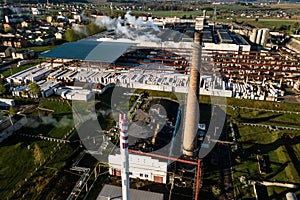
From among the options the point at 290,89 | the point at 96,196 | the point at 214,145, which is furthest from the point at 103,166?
the point at 290,89

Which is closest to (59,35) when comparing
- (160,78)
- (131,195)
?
(160,78)

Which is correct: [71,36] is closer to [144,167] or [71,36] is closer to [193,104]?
[193,104]

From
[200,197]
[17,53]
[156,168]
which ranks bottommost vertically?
[200,197]

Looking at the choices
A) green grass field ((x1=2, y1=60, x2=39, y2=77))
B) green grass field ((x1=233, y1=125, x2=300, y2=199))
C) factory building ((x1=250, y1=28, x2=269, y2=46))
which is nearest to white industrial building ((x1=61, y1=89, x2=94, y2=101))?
green grass field ((x1=2, y1=60, x2=39, y2=77))

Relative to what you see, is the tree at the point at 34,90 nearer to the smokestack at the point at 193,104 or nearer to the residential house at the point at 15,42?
the smokestack at the point at 193,104

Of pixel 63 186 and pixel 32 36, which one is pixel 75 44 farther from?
pixel 63 186

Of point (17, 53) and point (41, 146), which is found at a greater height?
point (17, 53)

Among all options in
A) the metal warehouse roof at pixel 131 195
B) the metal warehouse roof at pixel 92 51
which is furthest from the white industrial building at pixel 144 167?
the metal warehouse roof at pixel 92 51
